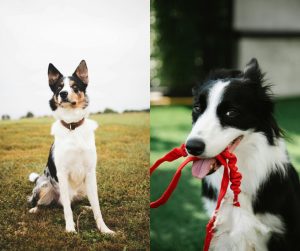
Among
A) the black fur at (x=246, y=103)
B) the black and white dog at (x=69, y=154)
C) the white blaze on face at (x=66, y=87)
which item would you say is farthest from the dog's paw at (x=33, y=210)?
the black fur at (x=246, y=103)

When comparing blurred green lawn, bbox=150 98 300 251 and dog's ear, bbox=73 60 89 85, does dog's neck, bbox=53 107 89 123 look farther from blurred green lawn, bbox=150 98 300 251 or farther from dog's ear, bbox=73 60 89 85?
blurred green lawn, bbox=150 98 300 251

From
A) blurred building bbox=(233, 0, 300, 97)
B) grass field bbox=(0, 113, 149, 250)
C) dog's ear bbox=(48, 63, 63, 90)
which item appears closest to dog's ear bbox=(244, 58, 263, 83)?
grass field bbox=(0, 113, 149, 250)

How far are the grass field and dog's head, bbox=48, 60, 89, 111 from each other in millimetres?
108

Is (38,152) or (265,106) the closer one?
(38,152)

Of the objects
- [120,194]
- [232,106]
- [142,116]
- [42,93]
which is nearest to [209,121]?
[232,106]

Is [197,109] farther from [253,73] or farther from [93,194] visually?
[93,194]

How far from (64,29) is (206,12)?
8445 mm

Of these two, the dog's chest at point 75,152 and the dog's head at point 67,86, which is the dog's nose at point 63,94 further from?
the dog's chest at point 75,152

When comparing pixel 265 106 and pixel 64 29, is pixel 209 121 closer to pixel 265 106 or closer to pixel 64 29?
pixel 265 106

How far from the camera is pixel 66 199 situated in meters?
2.23

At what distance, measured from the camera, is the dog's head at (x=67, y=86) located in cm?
216

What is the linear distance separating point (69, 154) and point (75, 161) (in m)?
0.04

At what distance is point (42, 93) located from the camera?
2188 millimetres

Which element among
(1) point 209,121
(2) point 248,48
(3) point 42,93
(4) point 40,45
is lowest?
(2) point 248,48
